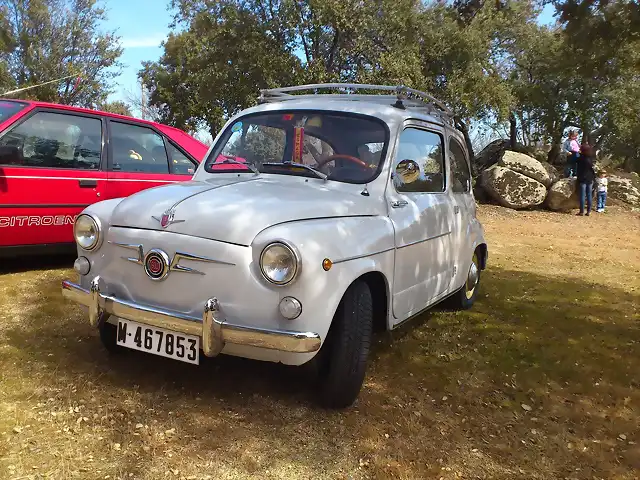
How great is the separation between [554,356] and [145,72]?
95.2ft

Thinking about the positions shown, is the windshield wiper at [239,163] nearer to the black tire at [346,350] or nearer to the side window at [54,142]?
the black tire at [346,350]

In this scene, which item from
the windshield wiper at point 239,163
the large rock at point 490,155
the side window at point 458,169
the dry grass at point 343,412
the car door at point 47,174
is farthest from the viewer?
the large rock at point 490,155

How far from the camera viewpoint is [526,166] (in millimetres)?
15148

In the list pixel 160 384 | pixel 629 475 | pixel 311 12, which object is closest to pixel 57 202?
pixel 160 384

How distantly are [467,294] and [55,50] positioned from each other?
27.4 meters

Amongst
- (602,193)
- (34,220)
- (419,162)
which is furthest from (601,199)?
(34,220)

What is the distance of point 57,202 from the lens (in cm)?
547

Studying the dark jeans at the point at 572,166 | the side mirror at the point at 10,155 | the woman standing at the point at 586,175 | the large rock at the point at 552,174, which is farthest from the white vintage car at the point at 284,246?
the dark jeans at the point at 572,166

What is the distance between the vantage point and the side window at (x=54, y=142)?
5199 mm

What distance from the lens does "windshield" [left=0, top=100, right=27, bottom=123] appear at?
5.29 m

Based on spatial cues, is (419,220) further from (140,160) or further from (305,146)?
(140,160)

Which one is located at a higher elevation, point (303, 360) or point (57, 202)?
point (57, 202)

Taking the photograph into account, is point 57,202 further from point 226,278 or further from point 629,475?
point 629,475

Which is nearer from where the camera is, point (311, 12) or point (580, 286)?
point (580, 286)
